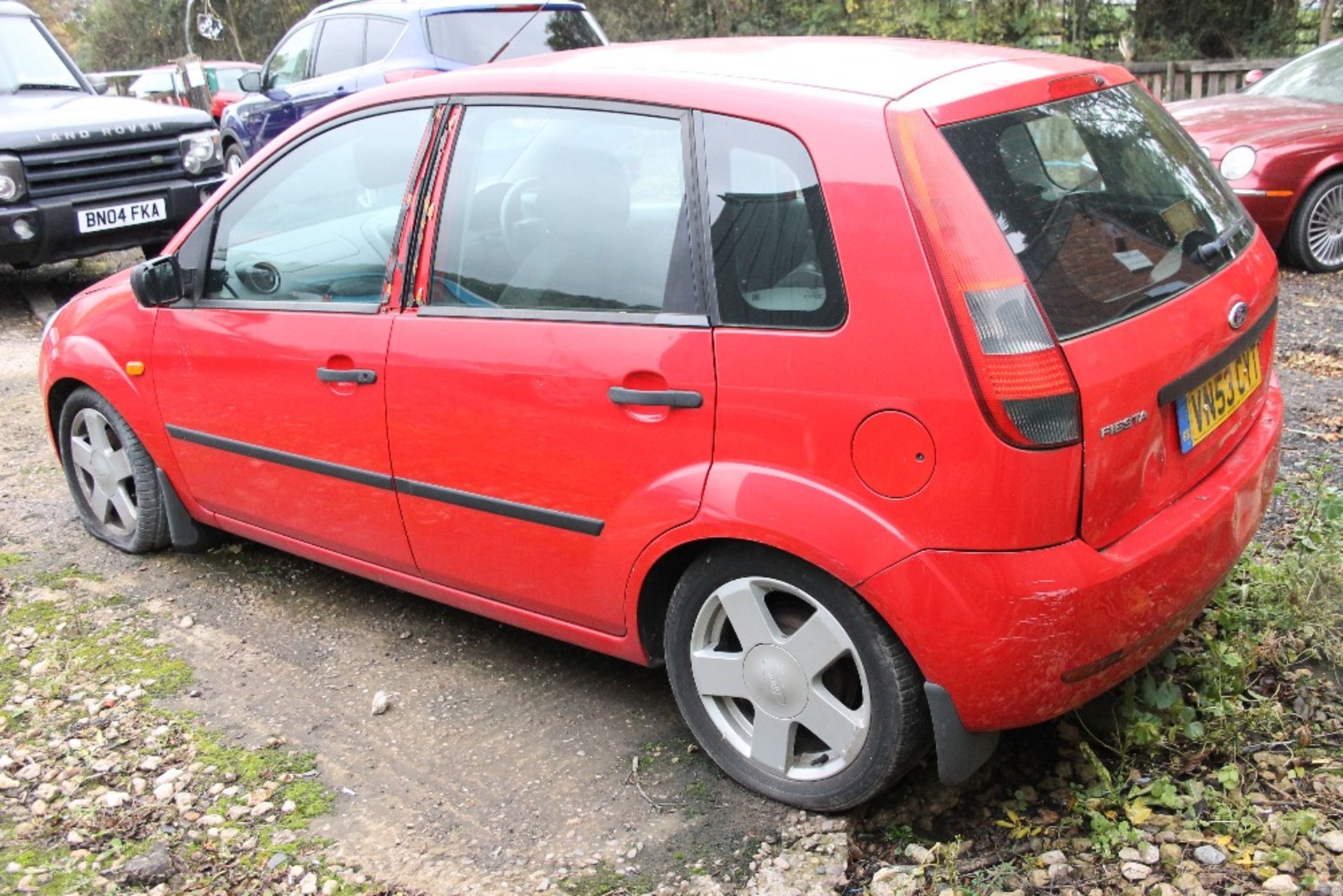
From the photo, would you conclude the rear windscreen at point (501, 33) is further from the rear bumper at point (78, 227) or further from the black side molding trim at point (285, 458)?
the black side molding trim at point (285, 458)

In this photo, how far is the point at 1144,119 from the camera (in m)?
3.03

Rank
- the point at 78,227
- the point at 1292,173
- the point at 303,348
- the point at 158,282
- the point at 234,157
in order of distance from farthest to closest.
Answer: the point at 234,157, the point at 78,227, the point at 1292,173, the point at 158,282, the point at 303,348

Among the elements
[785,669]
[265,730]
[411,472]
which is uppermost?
[411,472]

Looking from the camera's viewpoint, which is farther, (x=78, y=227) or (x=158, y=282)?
(x=78, y=227)

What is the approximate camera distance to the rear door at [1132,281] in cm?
245

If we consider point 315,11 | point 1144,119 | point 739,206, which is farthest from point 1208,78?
point 739,206

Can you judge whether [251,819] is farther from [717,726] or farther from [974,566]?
[974,566]

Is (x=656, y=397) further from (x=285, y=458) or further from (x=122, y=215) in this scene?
(x=122, y=215)

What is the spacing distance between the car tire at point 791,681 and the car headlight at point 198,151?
23.9 feet

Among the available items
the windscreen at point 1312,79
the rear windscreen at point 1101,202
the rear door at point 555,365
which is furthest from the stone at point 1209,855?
the windscreen at point 1312,79

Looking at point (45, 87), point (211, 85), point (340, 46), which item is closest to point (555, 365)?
point (45, 87)

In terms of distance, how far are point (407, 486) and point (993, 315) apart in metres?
1.71

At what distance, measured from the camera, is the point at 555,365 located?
9.55ft

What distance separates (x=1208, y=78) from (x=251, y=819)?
14.0 m
